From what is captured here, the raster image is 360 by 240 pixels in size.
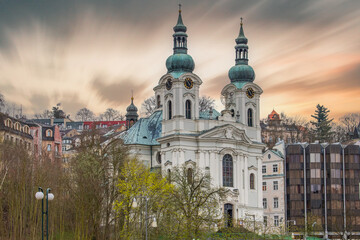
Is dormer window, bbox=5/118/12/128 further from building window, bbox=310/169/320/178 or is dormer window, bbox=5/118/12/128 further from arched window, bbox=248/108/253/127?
building window, bbox=310/169/320/178

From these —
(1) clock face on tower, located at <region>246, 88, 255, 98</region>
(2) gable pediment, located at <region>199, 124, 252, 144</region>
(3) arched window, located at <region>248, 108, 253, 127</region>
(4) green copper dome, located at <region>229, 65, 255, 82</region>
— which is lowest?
(2) gable pediment, located at <region>199, 124, 252, 144</region>

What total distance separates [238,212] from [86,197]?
28484mm

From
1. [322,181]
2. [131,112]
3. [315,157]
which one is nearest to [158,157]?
[131,112]

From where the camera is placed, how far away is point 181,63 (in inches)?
2940

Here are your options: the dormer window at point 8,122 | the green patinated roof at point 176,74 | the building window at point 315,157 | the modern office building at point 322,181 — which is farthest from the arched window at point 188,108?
the building window at point 315,157

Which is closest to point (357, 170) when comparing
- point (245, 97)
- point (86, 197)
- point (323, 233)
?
point (323, 233)

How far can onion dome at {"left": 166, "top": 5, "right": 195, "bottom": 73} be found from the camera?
74750 millimetres

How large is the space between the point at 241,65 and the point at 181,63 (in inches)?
368

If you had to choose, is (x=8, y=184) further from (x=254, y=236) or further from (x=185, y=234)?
(x=254, y=236)

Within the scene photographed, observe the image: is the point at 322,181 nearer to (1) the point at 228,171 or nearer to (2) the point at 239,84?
(2) the point at 239,84

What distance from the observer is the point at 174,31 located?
76.6 meters

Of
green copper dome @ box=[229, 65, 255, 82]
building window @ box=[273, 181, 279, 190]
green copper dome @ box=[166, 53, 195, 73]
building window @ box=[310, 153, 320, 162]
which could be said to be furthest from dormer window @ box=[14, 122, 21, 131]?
building window @ box=[310, 153, 320, 162]

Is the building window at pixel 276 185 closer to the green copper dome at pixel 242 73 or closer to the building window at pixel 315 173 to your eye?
the building window at pixel 315 173

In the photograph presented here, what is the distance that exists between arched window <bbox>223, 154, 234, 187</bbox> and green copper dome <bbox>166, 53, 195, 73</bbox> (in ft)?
35.1
